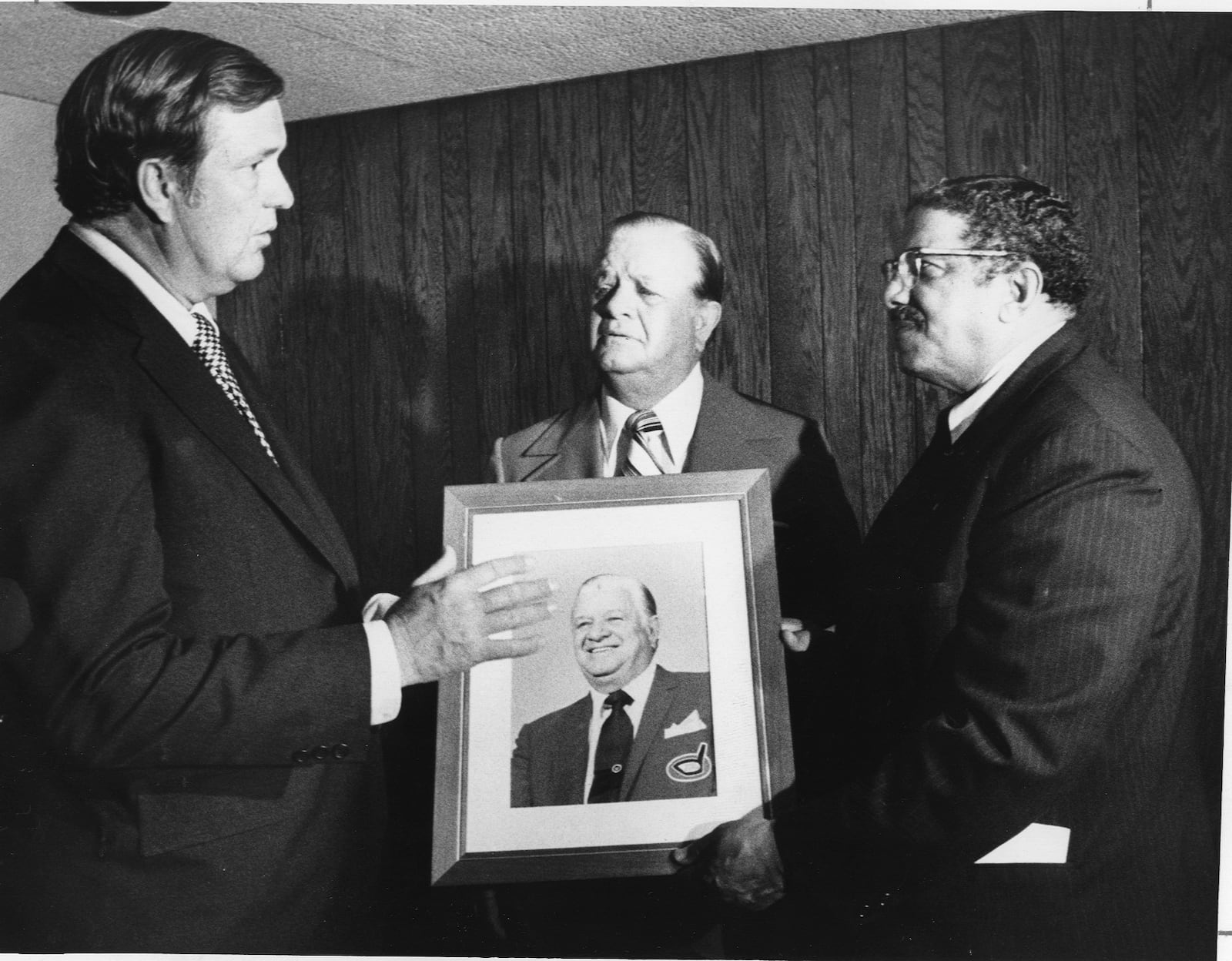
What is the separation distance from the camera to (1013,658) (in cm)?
175

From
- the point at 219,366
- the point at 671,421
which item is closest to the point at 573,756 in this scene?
the point at 671,421

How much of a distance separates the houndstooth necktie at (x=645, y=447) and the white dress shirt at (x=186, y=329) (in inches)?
19.3

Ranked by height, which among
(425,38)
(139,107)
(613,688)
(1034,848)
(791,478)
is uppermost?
(425,38)

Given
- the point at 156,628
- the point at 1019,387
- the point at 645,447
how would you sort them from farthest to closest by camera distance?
the point at 645,447, the point at 1019,387, the point at 156,628

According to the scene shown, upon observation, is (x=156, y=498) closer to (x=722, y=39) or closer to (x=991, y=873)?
Answer: (x=722, y=39)

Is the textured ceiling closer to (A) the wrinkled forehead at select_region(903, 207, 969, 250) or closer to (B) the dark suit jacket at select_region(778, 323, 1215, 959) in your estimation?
(A) the wrinkled forehead at select_region(903, 207, 969, 250)

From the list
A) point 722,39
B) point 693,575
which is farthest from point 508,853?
point 722,39

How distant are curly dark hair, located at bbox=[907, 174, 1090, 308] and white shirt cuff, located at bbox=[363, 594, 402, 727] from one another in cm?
115

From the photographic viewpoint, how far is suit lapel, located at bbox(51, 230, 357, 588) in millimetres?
1677

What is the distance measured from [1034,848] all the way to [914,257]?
101cm

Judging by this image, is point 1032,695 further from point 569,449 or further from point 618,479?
point 569,449

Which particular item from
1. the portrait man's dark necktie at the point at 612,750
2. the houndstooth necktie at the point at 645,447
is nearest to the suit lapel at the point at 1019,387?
the houndstooth necktie at the point at 645,447

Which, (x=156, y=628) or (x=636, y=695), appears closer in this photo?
(x=156, y=628)

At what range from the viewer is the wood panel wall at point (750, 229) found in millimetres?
1863
